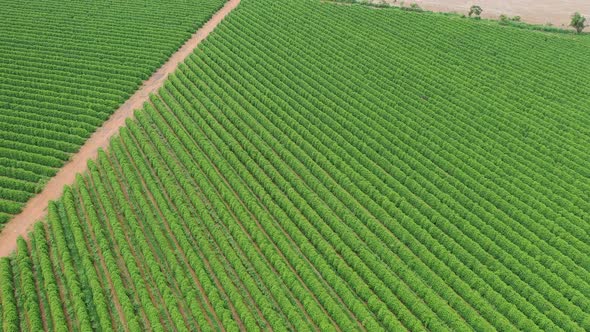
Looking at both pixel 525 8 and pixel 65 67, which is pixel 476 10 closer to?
pixel 525 8

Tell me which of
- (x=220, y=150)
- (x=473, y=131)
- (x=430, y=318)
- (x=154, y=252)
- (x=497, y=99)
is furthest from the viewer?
(x=497, y=99)

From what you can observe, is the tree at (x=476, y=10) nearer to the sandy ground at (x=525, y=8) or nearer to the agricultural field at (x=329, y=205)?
the sandy ground at (x=525, y=8)

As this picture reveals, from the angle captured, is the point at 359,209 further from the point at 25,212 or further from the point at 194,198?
the point at 25,212

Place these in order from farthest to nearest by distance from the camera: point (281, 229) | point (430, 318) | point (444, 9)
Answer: point (444, 9)
point (281, 229)
point (430, 318)

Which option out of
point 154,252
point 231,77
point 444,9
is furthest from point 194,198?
point 444,9

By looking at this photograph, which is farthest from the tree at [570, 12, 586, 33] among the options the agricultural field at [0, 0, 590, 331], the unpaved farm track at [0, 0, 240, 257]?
the unpaved farm track at [0, 0, 240, 257]

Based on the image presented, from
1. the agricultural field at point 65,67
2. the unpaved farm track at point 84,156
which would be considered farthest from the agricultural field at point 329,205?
the agricultural field at point 65,67

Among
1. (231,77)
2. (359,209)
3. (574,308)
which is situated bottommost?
(574,308)
